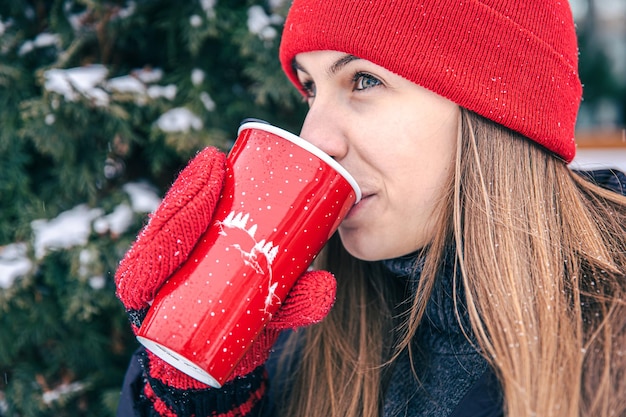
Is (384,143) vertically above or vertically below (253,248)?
above

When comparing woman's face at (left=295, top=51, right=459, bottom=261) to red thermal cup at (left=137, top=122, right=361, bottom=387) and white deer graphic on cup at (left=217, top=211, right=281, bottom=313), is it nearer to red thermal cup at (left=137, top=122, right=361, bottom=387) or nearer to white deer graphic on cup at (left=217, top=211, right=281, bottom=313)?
red thermal cup at (left=137, top=122, right=361, bottom=387)

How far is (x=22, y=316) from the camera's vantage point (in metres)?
1.91

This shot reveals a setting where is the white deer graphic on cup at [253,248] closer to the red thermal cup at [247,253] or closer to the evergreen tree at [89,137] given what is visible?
the red thermal cup at [247,253]

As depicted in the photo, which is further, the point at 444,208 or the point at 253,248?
the point at 444,208

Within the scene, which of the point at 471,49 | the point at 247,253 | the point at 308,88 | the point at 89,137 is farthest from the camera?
the point at 89,137

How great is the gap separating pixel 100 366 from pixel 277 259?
3.95 feet

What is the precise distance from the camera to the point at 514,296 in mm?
1120

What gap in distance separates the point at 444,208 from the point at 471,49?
353 mm

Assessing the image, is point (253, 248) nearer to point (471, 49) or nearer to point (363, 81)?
point (363, 81)

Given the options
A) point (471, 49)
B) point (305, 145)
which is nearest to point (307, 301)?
point (305, 145)

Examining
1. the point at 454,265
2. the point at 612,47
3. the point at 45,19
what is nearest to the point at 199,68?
the point at 45,19

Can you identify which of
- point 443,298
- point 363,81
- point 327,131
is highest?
point 363,81

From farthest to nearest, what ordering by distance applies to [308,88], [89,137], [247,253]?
[89,137] → [308,88] → [247,253]

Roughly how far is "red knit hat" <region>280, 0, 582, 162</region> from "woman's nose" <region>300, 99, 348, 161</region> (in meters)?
0.14
